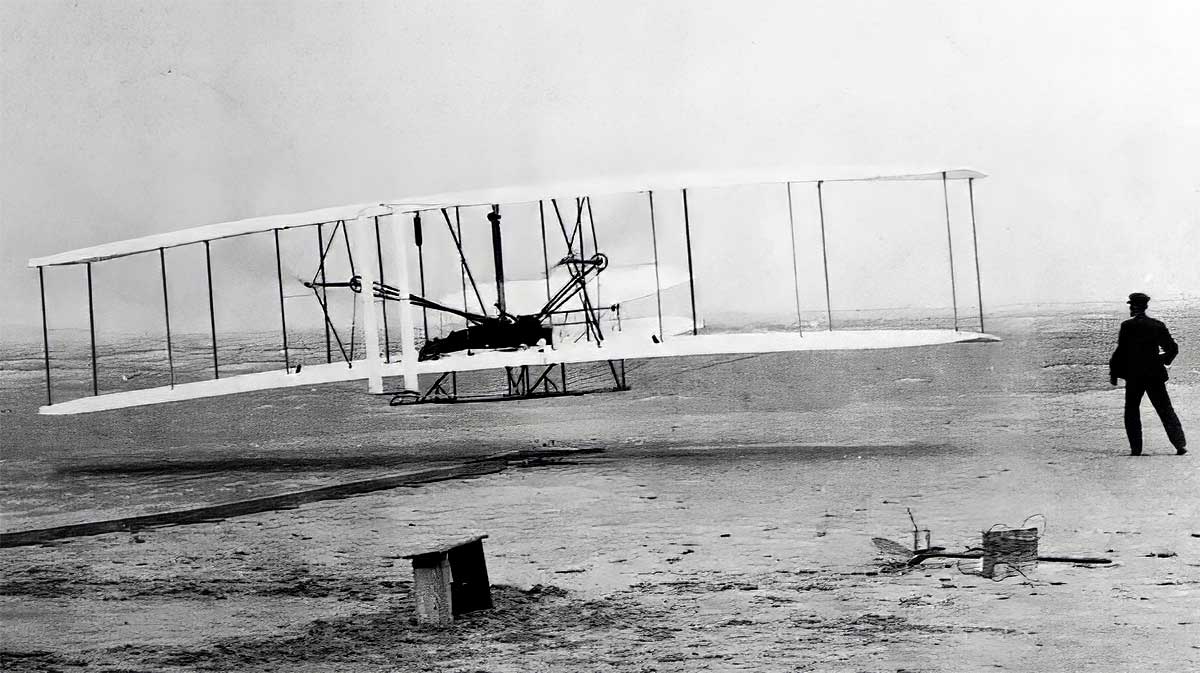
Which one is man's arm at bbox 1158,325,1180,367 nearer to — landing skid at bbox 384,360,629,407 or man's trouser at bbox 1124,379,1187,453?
man's trouser at bbox 1124,379,1187,453

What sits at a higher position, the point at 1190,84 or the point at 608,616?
the point at 1190,84

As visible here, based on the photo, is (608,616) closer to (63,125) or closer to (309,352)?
(63,125)

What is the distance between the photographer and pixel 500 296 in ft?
26.7

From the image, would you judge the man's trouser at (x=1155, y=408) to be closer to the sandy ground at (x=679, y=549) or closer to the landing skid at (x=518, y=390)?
the sandy ground at (x=679, y=549)

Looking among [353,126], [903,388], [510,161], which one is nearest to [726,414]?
[903,388]

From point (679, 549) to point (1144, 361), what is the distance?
3.17 meters

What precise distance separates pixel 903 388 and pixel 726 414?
1692 mm

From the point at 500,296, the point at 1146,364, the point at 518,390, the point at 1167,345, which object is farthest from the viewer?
the point at 518,390

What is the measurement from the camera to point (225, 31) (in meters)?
6.94

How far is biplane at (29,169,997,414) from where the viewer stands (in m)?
6.74

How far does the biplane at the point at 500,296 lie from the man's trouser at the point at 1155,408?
96 centimetres

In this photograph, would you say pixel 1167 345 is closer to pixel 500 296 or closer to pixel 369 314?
pixel 500 296

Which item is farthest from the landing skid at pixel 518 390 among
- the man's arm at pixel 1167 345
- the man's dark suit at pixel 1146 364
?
the man's arm at pixel 1167 345

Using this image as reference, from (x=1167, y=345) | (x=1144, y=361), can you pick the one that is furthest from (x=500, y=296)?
(x=1167, y=345)
